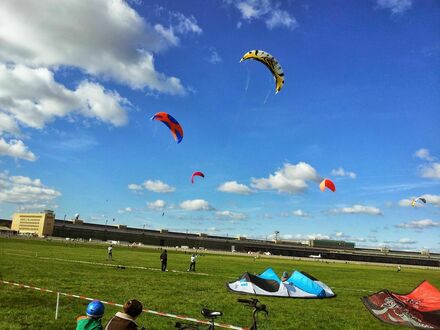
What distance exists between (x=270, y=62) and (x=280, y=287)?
12.8 m

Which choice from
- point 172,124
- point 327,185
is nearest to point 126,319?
point 172,124

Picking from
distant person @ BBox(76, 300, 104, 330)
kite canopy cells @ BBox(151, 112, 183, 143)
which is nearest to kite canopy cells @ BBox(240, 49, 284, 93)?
kite canopy cells @ BBox(151, 112, 183, 143)

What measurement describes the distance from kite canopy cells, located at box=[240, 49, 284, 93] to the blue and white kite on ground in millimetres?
10717

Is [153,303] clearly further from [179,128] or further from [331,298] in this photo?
[179,128]

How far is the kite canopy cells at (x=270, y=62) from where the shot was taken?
23.6 metres

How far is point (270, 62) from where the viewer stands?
24.1 metres


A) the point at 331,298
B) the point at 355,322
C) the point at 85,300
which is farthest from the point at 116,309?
the point at 331,298

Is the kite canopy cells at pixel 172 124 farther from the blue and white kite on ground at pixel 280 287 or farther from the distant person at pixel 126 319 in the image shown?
the distant person at pixel 126 319

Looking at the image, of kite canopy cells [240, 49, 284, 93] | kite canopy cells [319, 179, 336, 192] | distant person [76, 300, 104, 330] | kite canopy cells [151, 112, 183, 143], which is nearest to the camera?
distant person [76, 300, 104, 330]

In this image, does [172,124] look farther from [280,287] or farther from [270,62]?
[280,287]

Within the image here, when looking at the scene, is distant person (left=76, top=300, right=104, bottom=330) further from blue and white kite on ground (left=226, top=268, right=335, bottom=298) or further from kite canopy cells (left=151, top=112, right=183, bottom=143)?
kite canopy cells (left=151, top=112, right=183, bottom=143)

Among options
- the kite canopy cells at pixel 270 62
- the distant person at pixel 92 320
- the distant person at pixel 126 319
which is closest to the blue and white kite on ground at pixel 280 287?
the kite canopy cells at pixel 270 62

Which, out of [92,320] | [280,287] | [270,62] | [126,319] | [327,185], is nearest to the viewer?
[126,319]

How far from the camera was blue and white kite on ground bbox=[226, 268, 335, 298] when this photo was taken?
20.8 metres
